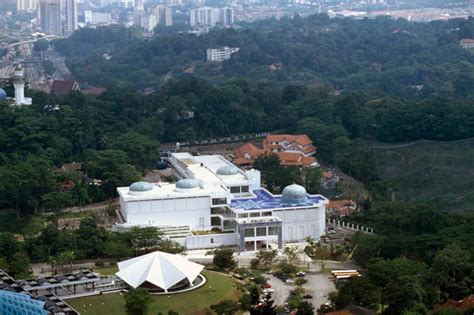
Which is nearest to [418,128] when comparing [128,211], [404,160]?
[404,160]

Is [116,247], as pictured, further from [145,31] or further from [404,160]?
[145,31]

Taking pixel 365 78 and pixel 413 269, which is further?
pixel 365 78

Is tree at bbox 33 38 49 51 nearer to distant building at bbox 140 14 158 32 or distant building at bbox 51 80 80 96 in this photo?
distant building at bbox 140 14 158 32

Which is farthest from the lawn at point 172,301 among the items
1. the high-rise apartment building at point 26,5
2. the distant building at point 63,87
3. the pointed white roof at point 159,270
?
the high-rise apartment building at point 26,5

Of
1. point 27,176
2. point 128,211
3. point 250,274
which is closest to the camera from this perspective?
point 250,274

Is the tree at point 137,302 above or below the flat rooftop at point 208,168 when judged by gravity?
below

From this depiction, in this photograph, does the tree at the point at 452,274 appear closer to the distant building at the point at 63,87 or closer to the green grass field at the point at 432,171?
the green grass field at the point at 432,171
